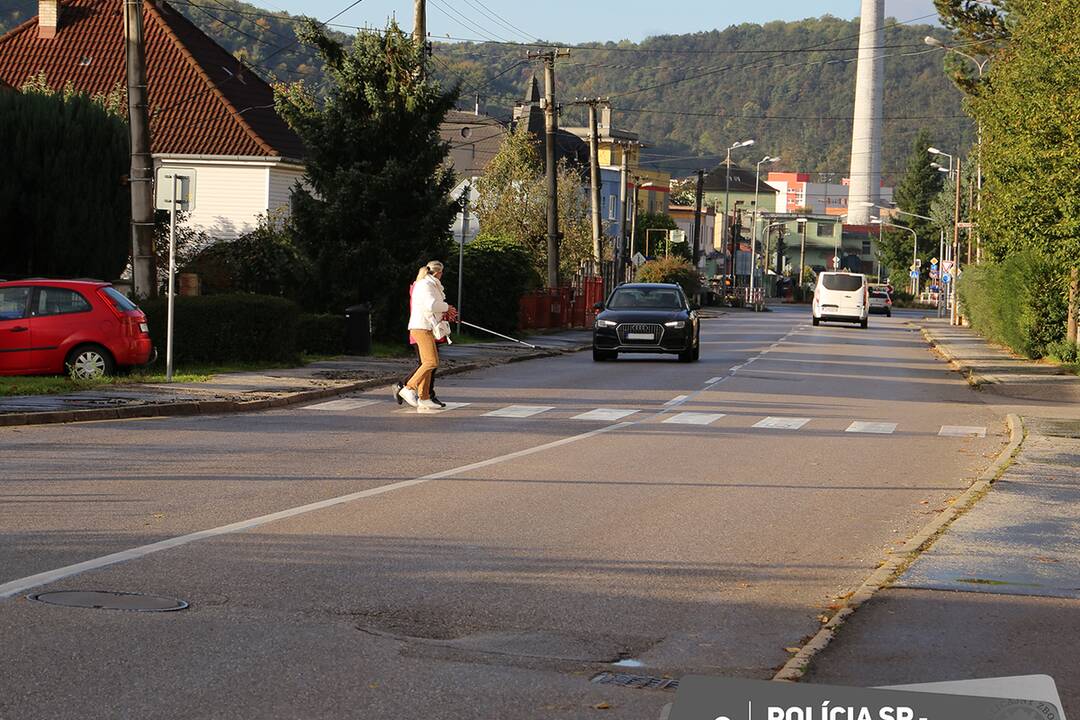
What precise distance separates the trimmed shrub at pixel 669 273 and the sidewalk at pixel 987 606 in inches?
2808

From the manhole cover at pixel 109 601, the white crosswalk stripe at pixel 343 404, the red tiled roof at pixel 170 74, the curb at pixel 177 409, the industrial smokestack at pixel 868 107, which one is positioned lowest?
the white crosswalk stripe at pixel 343 404

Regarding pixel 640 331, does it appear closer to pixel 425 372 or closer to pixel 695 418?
pixel 695 418

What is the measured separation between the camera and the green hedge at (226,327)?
26.2m

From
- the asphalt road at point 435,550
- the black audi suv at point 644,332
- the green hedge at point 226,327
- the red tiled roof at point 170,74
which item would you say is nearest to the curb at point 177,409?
the asphalt road at point 435,550

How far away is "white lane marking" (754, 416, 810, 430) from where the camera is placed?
808 inches

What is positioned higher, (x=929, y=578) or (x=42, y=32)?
(x=42, y=32)

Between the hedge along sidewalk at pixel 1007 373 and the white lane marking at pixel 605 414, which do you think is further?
the hedge along sidewalk at pixel 1007 373

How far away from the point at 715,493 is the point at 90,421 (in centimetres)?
807

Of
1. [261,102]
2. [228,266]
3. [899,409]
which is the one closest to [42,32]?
[261,102]

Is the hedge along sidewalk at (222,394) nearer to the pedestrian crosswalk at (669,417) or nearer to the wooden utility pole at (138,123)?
the pedestrian crosswalk at (669,417)

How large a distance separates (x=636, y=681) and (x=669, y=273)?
266ft

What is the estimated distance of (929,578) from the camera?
30.5ft

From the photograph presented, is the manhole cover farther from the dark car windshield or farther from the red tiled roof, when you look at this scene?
the red tiled roof

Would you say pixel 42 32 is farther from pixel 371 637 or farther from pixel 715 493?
pixel 371 637
